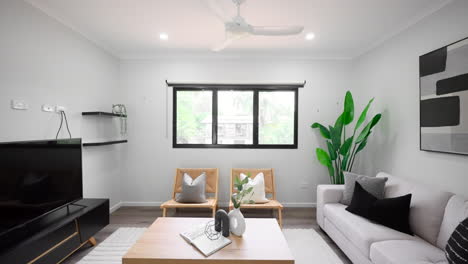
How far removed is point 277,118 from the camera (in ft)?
13.0

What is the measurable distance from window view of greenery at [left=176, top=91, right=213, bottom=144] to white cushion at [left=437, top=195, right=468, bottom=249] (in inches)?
119

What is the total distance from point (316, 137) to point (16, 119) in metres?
3.83

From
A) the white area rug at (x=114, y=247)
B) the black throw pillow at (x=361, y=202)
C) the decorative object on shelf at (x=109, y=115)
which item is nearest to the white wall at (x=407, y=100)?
the black throw pillow at (x=361, y=202)

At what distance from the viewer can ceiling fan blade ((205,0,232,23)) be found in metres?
2.27

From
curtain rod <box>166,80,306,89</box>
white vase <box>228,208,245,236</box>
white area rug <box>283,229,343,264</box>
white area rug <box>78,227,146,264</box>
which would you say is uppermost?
curtain rod <box>166,80,306,89</box>

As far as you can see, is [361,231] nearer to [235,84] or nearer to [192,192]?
[192,192]

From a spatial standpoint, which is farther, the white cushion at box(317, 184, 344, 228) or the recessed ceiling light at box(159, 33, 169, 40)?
the recessed ceiling light at box(159, 33, 169, 40)

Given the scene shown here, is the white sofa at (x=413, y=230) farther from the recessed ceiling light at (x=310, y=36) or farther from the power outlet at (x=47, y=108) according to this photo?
the power outlet at (x=47, y=108)

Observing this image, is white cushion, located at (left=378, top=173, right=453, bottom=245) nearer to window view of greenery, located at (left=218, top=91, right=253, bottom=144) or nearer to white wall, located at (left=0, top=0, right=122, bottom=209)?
window view of greenery, located at (left=218, top=91, right=253, bottom=144)

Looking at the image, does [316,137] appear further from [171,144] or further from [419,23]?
[171,144]

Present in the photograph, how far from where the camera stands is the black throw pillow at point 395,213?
207 cm

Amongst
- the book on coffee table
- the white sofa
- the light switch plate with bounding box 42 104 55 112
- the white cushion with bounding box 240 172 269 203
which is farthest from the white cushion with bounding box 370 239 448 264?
the light switch plate with bounding box 42 104 55 112

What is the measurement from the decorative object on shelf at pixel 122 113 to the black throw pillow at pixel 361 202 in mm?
3356

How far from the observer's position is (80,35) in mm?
2975
